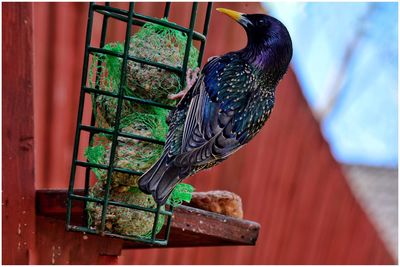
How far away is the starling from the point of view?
93.2 inches

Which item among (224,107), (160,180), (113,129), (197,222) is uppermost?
(224,107)

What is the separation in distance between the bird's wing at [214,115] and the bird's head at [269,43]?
0.36ft

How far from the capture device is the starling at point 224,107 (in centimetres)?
237

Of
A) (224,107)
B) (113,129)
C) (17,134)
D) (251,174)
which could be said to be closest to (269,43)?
(224,107)

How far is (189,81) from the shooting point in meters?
2.51

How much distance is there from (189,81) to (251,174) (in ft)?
12.1

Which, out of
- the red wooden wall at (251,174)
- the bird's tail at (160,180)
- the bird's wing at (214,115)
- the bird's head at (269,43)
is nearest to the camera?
the bird's tail at (160,180)

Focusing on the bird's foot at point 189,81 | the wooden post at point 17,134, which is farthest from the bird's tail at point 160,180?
the wooden post at point 17,134

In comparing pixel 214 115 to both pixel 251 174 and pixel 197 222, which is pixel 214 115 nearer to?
pixel 197 222

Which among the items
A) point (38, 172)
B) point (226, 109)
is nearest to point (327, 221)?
point (38, 172)

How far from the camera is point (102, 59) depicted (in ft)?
8.31

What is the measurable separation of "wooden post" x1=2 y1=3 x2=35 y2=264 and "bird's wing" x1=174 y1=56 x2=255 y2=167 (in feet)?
1.81

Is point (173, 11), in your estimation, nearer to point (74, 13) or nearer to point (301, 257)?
point (74, 13)

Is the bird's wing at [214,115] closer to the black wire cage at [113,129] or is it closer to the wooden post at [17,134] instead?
the black wire cage at [113,129]
